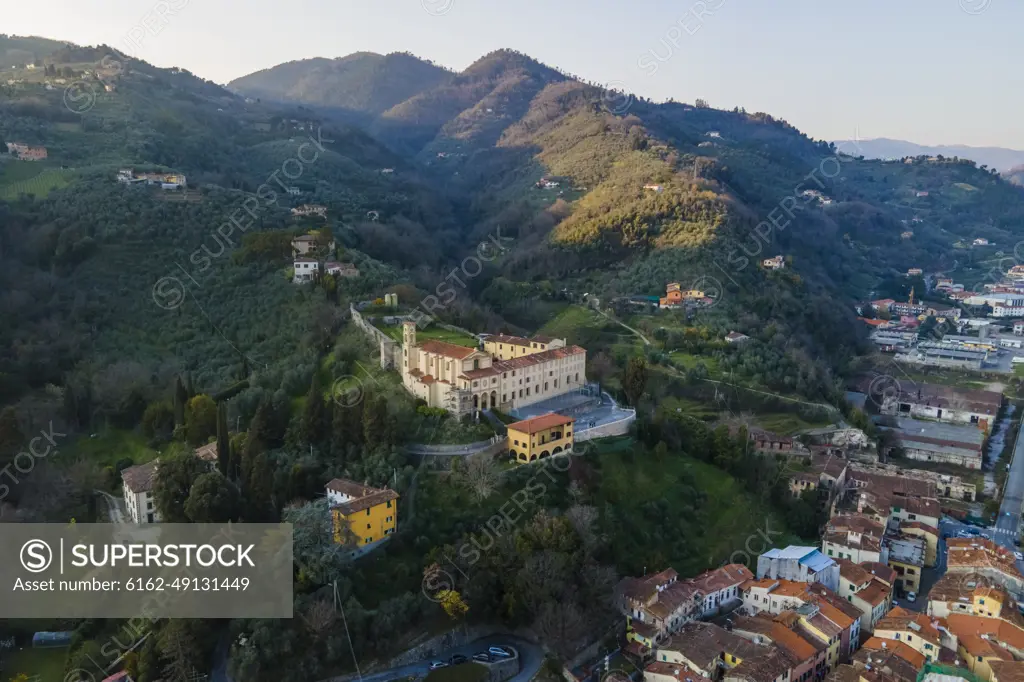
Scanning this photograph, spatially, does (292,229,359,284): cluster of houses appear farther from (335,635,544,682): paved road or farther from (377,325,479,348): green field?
(335,635,544,682): paved road

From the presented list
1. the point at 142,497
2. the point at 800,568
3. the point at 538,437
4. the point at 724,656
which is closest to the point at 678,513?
the point at 800,568

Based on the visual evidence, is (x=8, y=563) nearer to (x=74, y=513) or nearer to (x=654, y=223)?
(x=74, y=513)

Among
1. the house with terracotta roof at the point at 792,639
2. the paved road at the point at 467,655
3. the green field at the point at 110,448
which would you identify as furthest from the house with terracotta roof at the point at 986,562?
the green field at the point at 110,448

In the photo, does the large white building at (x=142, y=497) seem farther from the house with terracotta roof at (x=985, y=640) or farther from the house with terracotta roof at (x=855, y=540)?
the house with terracotta roof at (x=985, y=640)

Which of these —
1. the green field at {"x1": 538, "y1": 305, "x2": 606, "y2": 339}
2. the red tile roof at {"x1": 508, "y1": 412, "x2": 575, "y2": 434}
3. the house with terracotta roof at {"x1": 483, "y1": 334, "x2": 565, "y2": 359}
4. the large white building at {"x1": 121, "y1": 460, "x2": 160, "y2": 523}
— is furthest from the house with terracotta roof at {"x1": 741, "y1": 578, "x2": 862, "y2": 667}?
the green field at {"x1": 538, "y1": 305, "x2": 606, "y2": 339}

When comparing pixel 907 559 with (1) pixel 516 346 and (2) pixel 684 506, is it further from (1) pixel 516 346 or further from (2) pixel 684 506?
(1) pixel 516 346
